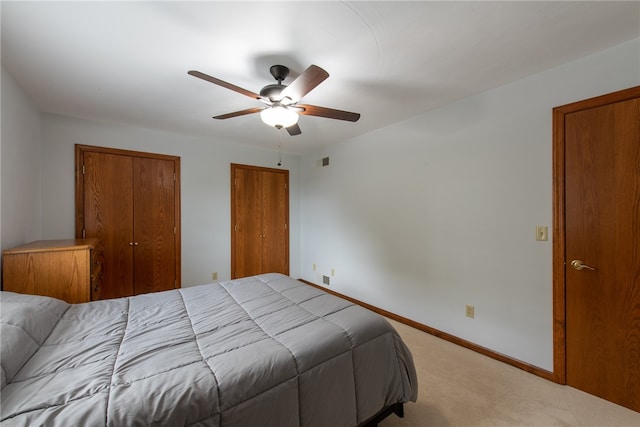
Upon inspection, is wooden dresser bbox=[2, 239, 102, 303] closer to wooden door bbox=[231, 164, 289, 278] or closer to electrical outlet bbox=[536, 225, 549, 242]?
wooden door bbox=[231, 164, 289, 278]

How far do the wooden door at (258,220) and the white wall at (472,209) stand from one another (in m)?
1.37

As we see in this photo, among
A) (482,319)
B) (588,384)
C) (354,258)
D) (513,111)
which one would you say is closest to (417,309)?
(482,319)

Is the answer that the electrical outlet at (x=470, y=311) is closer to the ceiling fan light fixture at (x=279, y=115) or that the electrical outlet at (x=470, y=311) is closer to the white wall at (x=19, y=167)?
the ceiling fan light fixture at (x=279, y=115)

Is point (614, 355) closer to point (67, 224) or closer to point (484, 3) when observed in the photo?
point (484, 3)

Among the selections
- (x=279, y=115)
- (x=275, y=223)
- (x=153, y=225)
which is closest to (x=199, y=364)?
(x=279, y=115)

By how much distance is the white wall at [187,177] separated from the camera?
2713 millimetres

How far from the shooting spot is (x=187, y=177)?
350cm

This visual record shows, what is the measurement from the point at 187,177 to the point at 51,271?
6.15 ft

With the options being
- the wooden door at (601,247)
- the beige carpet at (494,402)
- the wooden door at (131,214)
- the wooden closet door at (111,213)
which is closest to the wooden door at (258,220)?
the wooden door at (131,214)

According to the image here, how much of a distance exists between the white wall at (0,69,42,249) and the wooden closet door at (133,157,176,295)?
83 cm

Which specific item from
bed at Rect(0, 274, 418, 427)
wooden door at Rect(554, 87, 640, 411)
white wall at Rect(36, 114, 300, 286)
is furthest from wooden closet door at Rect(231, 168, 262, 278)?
wooden door at Rect(554, 87, 640, 411)

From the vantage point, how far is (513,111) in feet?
6.78

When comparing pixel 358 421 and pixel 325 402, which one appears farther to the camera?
pixel 358 421

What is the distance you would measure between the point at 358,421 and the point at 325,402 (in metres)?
0.27
